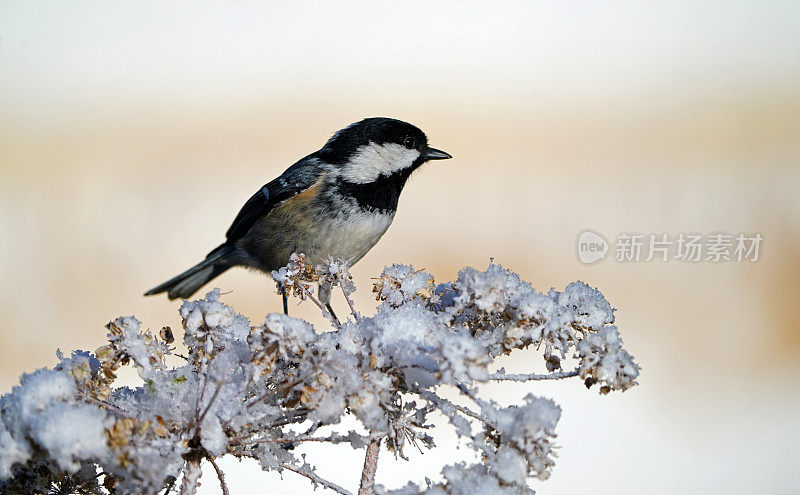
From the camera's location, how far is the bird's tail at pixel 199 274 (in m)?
1.59

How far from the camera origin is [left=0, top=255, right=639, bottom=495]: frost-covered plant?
0.42m

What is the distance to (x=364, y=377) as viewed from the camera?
459 mm

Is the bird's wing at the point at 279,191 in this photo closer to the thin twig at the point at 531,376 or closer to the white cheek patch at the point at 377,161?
the white cheek patch at the point at 377,161

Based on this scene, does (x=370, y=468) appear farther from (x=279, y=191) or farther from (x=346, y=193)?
(x=279, y=191)

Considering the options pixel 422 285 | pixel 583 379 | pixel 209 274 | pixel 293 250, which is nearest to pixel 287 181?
pixel 293 250

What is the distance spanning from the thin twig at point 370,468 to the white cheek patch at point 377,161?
85 cm

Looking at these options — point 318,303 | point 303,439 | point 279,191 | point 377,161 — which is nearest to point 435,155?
point 377,161

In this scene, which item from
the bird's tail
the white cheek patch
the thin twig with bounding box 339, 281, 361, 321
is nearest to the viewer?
the thin twig with bounding box 339, 281, 361, 321

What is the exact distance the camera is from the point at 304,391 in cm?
45

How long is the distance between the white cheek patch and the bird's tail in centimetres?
42

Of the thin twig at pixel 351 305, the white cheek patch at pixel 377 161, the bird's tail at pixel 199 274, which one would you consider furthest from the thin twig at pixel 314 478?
the bird's tail at pixel 199 274

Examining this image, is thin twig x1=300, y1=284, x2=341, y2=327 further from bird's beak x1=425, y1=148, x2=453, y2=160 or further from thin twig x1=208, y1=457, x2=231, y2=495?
bird's beak x1=425, y1=148, x2=453, y2=160

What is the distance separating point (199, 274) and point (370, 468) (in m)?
1.22

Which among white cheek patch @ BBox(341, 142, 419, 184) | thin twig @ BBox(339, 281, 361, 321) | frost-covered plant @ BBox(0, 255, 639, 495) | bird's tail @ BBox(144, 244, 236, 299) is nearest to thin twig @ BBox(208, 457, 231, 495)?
frost-covered plant @ BBox(0, 255, 639, 495)
